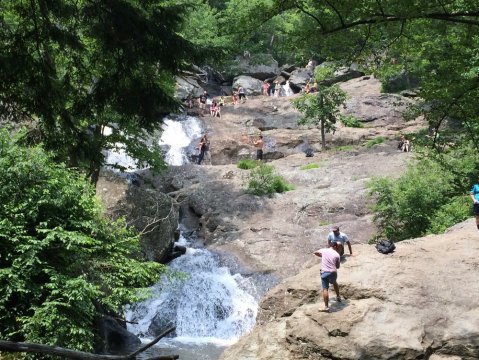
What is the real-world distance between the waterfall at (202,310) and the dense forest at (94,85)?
13.4 feet

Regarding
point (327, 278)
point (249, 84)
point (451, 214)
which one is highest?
point (249, 84)

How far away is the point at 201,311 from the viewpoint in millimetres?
16797

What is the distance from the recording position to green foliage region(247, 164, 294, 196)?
2406 centimetres

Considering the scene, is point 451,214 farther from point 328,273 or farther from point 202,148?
point 202,148

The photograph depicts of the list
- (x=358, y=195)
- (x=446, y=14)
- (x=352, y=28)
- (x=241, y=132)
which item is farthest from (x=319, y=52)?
(x=241, y=132)

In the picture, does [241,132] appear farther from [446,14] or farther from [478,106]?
[446,14]

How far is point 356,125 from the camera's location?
3394 centimetres

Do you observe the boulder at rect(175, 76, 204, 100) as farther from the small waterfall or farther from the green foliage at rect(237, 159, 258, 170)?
the green foliage at rect(237, 159, 258, 170)

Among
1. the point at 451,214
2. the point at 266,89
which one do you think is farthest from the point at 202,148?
A: the point at 451,214

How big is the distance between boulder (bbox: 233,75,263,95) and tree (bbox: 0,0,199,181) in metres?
37.1

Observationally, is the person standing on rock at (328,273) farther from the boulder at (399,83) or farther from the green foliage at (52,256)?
the boulder at (399,83)

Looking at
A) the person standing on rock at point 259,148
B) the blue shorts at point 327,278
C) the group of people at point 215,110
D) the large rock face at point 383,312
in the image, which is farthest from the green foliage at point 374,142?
the blue shorts at point 327,278

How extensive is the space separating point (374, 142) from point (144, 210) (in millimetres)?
17129

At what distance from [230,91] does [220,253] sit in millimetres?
28882
